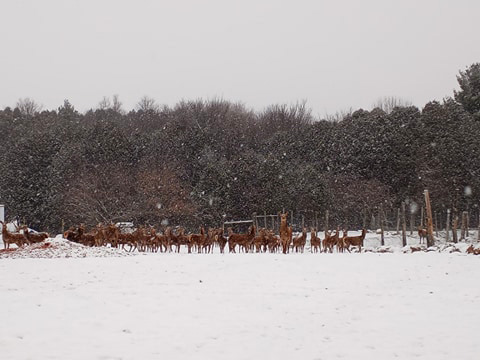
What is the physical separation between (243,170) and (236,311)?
3036 cm

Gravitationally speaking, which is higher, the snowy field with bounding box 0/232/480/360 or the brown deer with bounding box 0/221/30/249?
the brown deer with bounding box 0/221/30/249

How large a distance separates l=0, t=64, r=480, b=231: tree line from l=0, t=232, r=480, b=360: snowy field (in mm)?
22938

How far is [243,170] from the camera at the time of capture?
40125 millimetres

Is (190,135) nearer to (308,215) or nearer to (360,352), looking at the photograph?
(308,215)

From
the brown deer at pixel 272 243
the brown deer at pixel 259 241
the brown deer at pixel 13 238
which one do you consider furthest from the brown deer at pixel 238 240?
the brown deer at pixel 13 238

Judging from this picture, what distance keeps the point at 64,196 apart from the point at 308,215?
17255 mm

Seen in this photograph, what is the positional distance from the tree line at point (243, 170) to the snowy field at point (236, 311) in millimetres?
22938

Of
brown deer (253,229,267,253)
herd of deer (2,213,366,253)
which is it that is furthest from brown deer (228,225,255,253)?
brown deer (253,229,267,253)

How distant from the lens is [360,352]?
7930mm

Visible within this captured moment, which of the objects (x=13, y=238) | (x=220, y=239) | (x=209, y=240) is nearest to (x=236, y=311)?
(x=209, y=240)

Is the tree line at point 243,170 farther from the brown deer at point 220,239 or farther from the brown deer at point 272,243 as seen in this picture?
the brown deer at point 272,243

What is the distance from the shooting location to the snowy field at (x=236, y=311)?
25.6ft

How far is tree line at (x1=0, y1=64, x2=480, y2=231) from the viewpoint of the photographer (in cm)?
3847

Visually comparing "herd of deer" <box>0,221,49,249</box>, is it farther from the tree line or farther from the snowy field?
the tree line
